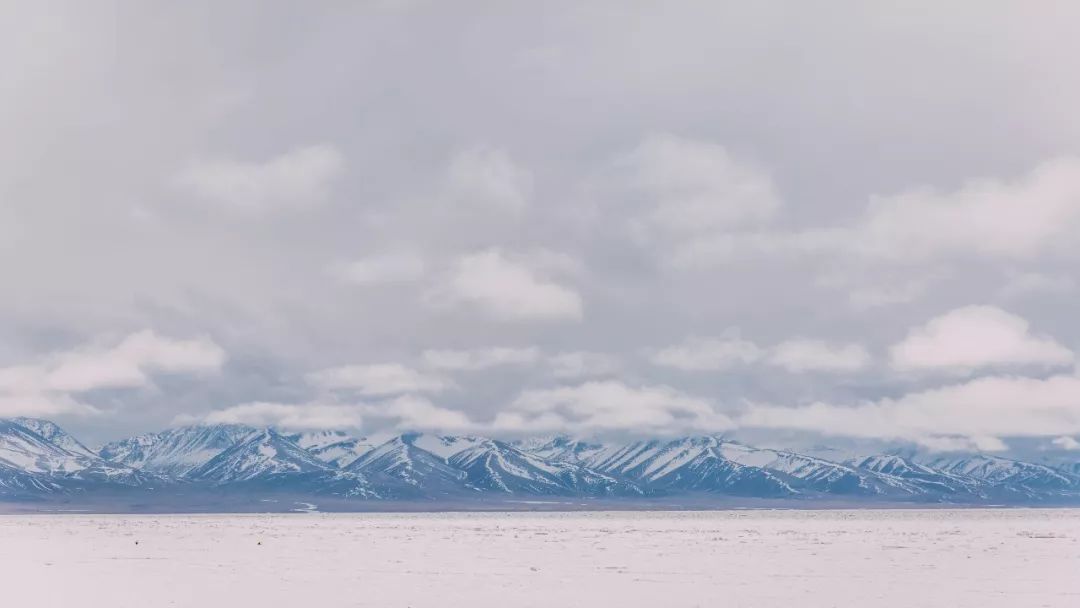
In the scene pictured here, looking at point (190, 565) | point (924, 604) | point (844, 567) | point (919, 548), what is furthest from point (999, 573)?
point (190, 565)

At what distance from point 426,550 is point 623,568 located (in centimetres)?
3227

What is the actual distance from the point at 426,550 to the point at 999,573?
5401 cm

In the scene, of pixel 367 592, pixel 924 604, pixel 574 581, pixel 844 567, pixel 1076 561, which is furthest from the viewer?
pixel 1076 561

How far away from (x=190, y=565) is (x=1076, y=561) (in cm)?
6732

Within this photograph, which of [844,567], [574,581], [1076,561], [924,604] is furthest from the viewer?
[1076,561]

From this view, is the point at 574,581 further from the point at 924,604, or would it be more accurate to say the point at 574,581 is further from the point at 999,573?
the point at 999,573

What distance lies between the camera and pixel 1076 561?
275ft

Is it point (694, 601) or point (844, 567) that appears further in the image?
point (844, 567)

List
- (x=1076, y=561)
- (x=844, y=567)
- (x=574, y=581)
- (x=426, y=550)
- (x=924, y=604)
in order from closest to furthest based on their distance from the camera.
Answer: (x=924, y=604) < (x=574, y=581) < (x=844, y=567) < (x=1076, y=561) < (x=426, y=550)

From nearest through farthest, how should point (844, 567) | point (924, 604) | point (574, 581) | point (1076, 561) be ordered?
point (924, 604)
point (574, 581)
point (844, 567)
point (1076, 561)

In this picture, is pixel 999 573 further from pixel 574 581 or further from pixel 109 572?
pixel 109 572

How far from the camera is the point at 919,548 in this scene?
354ft

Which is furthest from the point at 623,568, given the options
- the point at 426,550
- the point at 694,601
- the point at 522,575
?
the point at 426,550

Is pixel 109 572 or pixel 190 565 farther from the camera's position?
pixel 190 565
